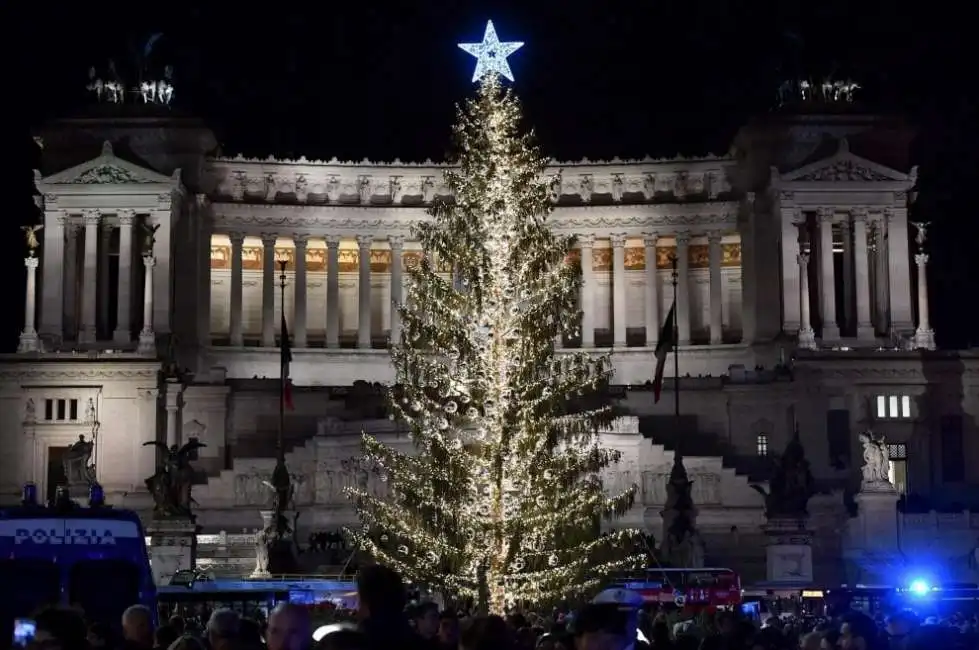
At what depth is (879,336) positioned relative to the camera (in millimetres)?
103688

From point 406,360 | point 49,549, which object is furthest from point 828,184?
point 49,549

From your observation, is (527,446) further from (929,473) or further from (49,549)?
(929,473)

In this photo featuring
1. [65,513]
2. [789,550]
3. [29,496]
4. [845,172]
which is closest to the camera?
[65,513]

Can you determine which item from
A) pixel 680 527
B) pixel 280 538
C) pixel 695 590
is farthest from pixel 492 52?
pixel 695 590

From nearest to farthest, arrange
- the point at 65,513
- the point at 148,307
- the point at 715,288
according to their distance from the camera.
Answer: the point at 65,513
the point at 148,307
the point at 715,288

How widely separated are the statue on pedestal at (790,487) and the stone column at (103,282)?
4803cm

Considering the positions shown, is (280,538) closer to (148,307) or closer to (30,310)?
(148,307)

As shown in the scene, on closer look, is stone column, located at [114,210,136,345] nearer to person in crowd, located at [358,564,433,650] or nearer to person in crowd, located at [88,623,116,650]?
person in crowd, located at [88,623,116,650]

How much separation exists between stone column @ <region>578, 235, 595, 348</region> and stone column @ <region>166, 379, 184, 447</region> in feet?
87.9

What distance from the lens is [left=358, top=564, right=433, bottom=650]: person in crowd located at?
44.3 feet

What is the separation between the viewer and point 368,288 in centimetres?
10944

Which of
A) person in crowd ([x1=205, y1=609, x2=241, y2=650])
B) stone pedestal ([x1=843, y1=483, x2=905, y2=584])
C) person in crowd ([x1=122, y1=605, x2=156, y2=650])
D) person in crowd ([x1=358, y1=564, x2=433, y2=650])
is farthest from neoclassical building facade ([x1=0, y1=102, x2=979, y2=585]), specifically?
person in crowd ([x1=358, y1=564, x2=433, y2=650])

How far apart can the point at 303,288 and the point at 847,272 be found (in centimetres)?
3172

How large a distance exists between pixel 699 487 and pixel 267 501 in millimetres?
19197
